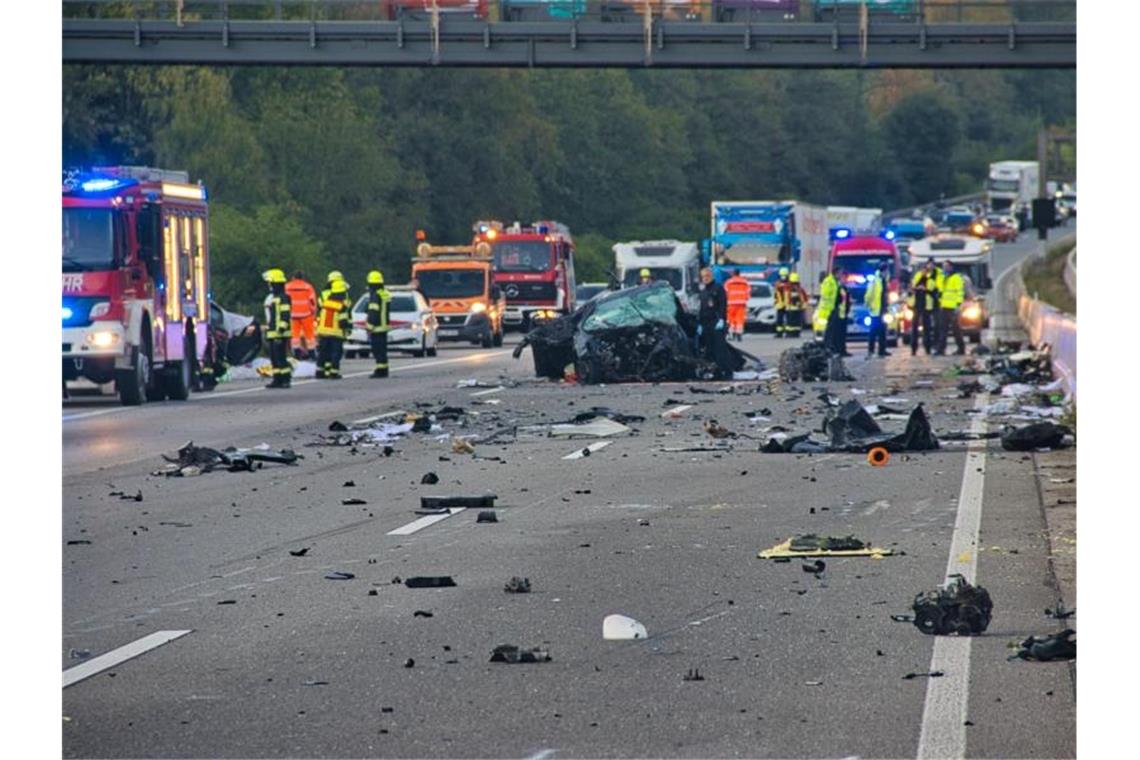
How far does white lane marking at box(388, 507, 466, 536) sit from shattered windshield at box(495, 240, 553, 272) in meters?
46.6

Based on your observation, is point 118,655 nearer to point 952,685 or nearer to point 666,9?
point 952,685

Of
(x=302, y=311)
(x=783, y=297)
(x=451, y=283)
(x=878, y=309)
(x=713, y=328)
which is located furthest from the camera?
(x=451, y=283)

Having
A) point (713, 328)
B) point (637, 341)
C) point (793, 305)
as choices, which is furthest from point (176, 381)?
point (793, 305)

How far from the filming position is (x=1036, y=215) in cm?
6481

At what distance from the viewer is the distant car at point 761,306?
63594 millimetres

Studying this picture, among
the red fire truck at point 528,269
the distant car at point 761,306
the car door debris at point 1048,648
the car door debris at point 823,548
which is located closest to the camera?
the car door debris at point 1048,648

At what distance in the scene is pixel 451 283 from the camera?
55844 millimetres

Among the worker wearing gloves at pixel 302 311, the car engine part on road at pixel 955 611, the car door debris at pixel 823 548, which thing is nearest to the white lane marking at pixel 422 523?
the car door debris at pixel 823 548

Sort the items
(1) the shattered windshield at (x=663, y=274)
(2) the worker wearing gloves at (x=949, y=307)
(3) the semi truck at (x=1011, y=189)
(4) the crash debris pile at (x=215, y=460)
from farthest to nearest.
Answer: (3) the semi truck at (x=1011, y=189) < (1) the shattered windshield at (x=663, y=274) < (2) the worker wearing gloves at (x=949, y=307) < (4) the crash debris pile at (x=215, y=460)

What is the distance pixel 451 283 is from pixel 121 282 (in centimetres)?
2620

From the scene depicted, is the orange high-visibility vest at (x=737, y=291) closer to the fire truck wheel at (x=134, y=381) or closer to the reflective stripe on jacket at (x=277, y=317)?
the reflective stripe on jacket at (x=277, y=317)

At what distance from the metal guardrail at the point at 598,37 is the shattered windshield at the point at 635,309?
23.0 metres

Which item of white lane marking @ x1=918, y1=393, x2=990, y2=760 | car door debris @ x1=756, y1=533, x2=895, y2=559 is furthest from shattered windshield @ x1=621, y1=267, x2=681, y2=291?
car door debris @ x1=756, y1=533, x2=895, y2=559
